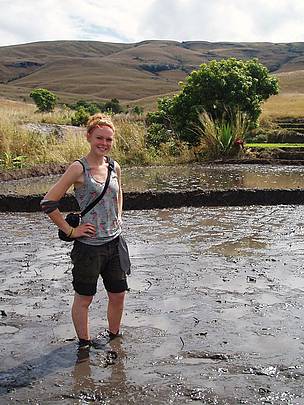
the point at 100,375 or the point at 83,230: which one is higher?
the point at 83,230

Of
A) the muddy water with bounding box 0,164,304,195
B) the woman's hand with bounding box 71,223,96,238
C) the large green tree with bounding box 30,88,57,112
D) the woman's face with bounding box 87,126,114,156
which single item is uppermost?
the large green tree with bounding box 30,88,57,112

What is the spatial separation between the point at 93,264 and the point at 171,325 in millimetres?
896

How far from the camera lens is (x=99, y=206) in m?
4.17

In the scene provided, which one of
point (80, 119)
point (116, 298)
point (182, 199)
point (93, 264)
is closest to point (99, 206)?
point (93, 264)

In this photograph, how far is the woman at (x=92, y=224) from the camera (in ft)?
13.4

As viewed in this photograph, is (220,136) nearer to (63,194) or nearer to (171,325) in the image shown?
(171,325)

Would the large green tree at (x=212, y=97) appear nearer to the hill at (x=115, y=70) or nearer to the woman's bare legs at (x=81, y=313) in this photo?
the woman's bare legs at (x=81, y=313)

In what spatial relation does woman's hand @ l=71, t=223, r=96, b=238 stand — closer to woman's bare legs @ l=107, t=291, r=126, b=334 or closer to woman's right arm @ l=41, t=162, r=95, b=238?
woman's right arm @ l=41, t=162, r=95, b=238

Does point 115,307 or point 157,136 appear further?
point 157,136

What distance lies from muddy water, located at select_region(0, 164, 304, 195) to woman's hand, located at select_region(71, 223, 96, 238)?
6.88 m

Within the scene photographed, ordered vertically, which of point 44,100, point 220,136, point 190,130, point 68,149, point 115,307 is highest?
point 44,100

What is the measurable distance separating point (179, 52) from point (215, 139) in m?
184

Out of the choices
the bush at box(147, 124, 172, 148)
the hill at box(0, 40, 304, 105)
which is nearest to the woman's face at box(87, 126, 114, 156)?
the bush at box(147, 124, 172, 148)

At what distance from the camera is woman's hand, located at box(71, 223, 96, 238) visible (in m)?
4.07
